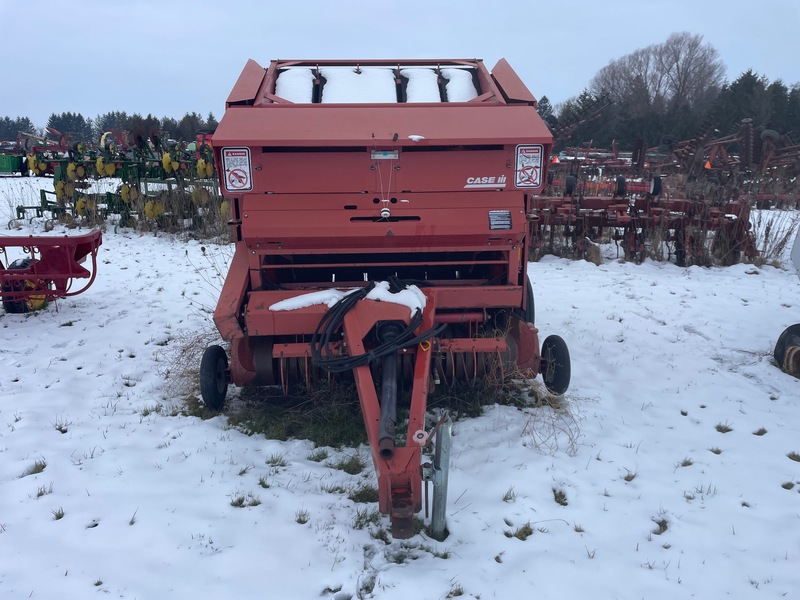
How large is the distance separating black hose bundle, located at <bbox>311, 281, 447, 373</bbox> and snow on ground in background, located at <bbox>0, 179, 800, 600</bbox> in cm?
65

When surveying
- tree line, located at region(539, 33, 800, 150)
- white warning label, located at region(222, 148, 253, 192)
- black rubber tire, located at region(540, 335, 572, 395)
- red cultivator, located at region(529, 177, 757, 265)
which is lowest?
black rubber tire, located at region(540, 335, 572, 395)

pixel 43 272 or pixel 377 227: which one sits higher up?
pixel 377 227

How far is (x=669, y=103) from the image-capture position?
55375 mm

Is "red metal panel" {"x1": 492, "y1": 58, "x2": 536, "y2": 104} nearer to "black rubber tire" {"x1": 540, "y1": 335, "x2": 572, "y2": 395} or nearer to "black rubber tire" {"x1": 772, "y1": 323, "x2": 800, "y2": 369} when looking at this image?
"black rubber tire" {"x1": 540, "y1": 335, "x2": 572, "y2": 395}

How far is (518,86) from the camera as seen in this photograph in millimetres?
4562

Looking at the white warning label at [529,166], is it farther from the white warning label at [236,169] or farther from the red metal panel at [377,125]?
the white warning label at [236,169]

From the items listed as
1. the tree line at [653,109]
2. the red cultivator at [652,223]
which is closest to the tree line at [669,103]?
the tree line at [653,109]

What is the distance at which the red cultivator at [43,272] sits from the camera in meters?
6.24

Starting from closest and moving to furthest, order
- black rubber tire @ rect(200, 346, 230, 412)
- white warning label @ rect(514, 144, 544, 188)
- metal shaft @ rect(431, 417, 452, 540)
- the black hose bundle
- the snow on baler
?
metal shaft @ rect(431, 417, 452, 540), the black hose bundle, the snow on baler, white warning label @ rect(514, 144, 544, 188), black rubber tire @ rect(200, 346, 230, 412)

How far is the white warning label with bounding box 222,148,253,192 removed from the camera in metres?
3.87

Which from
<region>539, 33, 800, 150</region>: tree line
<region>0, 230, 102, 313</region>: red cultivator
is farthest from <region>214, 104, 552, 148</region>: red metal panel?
<region>539, 33, 800, 150</region>: tree line

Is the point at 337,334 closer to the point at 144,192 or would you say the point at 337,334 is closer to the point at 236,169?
the point at 236,169

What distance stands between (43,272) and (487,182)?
5.12 m

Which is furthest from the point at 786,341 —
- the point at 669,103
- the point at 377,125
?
the point at 669,103
